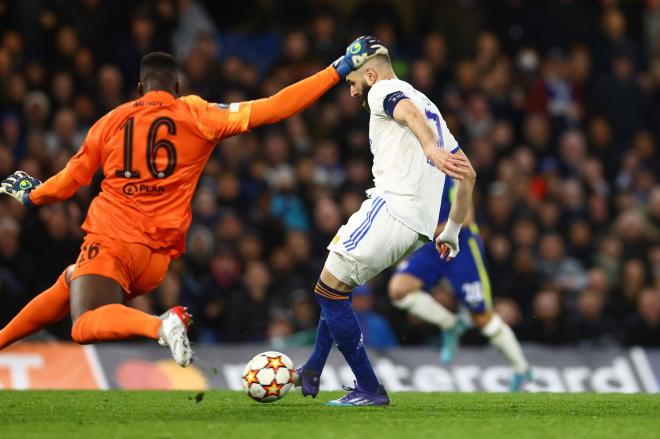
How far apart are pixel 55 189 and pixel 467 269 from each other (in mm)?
4465

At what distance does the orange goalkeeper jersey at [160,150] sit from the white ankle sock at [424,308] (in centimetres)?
425

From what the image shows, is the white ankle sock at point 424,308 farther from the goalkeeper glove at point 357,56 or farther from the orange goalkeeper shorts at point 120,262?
the orange goalkeeper shorts at point 120,262

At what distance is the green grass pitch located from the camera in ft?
21.1

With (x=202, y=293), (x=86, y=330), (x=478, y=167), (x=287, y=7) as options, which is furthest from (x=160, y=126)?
(x=287, y=7)

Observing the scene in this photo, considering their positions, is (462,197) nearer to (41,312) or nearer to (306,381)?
(306,381)

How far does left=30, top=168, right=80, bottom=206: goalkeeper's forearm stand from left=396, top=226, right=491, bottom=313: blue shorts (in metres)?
4.20

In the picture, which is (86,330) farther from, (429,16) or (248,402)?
(429,16)

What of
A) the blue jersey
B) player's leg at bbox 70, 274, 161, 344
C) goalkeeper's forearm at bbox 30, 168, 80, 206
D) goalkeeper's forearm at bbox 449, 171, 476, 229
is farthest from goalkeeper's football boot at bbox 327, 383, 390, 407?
the blue jersey

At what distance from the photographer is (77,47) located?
14.2 meters

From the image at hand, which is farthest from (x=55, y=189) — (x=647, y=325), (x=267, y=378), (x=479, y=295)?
(x=647, y=325)

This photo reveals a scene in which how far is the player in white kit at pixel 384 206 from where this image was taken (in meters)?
7.66

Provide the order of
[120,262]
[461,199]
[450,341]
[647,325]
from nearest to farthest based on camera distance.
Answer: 1. [120,262]
2. [461,199]
3. [450,341]
4. [647,325]

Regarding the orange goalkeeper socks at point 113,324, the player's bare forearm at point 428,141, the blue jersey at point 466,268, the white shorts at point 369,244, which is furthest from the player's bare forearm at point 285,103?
the blue jersey at point 466,268

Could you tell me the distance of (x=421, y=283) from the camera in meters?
11.4
